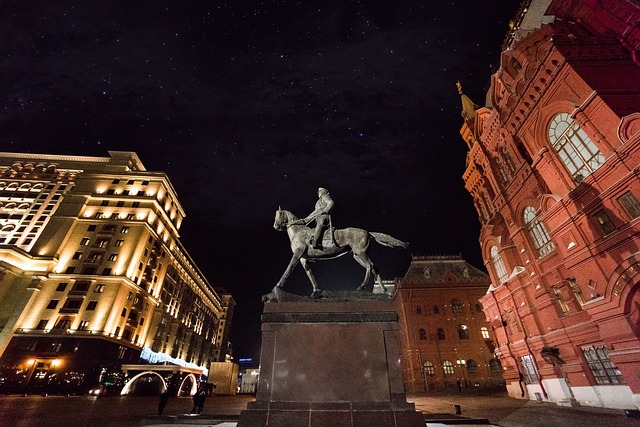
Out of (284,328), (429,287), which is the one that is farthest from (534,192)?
(429,287)

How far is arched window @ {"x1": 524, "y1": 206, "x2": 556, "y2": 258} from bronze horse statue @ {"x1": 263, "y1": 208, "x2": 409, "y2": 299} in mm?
17072

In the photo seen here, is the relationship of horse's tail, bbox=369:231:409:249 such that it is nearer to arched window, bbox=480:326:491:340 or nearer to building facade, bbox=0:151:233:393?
building facade, bbox=0:151:233:393

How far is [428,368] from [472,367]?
5.75 meters

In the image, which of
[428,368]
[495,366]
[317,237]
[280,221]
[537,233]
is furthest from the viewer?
[428,368]

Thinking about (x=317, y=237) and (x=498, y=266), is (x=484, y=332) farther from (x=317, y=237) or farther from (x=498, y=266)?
(x=317, y=237)

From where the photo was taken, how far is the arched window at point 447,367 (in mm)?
38781

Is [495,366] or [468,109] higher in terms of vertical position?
[468,109]

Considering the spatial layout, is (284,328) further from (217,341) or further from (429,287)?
(217,341)

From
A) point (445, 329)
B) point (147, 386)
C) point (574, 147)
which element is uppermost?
point (574, 147)

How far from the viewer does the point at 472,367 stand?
3891 centimetres

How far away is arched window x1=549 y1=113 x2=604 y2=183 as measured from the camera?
54.2 feet

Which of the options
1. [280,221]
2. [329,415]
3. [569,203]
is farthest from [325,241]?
[569,203]

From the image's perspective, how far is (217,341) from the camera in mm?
108938

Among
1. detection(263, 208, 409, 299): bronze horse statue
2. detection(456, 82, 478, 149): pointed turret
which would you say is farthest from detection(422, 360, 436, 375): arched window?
detection(263, 208, 409, 299): bronze horse statue
